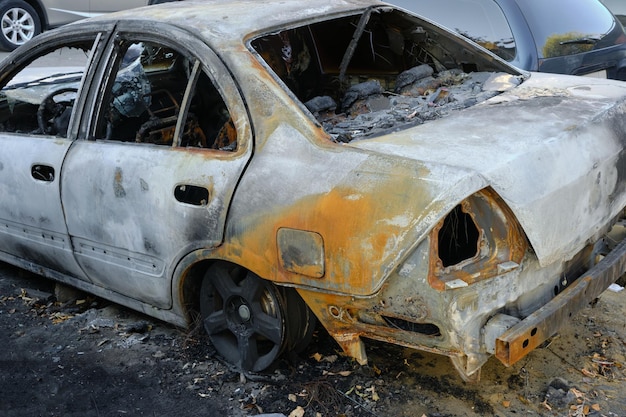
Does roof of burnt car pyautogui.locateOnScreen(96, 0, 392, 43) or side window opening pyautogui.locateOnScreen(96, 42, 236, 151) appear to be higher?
roof of burnt car pyautogui.locateOnScreen(96, 0, 392, 43)

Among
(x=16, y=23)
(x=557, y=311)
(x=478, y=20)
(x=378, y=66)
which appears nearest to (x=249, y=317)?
(x=557, y=311)

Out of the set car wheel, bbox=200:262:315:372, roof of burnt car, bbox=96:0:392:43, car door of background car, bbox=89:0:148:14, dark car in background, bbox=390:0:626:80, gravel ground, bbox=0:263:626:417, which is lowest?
gravel ground, bbox=0:263:626:417

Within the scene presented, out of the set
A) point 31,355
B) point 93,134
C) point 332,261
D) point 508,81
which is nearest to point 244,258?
point 332,261

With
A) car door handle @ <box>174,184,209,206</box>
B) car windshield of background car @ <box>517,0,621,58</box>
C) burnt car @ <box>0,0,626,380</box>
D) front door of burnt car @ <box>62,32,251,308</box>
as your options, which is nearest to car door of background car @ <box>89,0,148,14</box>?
burnt car @ <box>0,0,626,380</box>

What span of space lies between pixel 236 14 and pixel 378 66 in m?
1.16

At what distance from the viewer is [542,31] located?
5.35m

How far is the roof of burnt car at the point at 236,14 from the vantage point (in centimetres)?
320

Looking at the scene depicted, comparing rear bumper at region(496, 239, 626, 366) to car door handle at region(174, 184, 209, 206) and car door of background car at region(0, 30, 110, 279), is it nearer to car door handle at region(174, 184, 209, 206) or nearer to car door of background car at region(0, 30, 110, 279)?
car door handle at region(174, 184, 209, 206)

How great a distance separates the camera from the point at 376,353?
3428 mm

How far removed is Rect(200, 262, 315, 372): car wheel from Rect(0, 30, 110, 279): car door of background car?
2.95 ft

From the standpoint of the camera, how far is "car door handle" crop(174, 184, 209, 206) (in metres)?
3.00

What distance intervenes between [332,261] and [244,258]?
0.43 metres

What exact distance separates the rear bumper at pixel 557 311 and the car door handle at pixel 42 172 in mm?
2347

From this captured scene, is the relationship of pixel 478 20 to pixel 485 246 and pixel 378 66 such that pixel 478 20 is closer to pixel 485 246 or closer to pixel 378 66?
pixel 378 66
